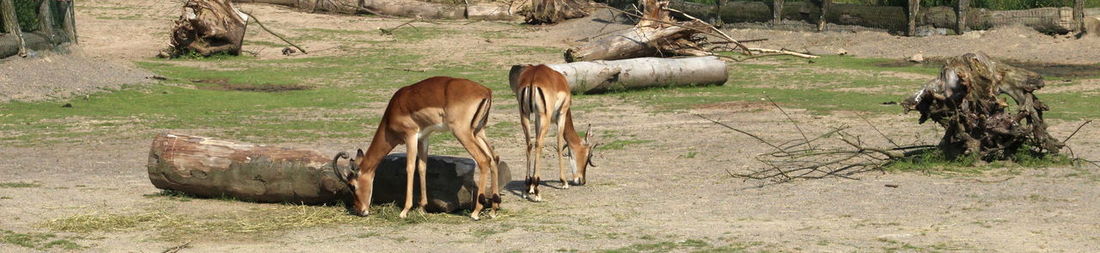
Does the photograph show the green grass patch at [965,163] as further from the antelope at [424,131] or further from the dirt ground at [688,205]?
the antelope at [424,131]

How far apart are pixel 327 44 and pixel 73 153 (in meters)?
15.9

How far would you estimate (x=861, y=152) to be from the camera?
1374 cm

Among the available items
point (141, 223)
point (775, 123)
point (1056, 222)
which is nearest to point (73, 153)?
point (141, 223)

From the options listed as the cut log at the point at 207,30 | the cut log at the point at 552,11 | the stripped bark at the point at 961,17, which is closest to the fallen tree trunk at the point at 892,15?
the stripped bark at the point at 961,17

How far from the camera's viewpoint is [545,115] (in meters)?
12.5

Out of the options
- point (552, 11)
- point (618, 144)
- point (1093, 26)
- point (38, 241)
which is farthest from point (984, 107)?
point (552, 11)

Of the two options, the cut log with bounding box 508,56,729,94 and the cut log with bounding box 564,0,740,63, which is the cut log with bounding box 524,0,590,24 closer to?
the cut log with bounding box 564,0,740,63

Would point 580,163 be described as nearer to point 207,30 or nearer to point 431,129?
point 431,129

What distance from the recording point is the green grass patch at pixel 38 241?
9.52 m

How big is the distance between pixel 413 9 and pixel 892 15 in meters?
13.3

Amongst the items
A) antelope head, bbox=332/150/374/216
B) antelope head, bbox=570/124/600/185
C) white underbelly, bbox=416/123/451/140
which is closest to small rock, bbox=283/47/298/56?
antelope head, bbox=570/124/600/185

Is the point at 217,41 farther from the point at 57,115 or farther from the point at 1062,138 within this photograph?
the point at 1062,138

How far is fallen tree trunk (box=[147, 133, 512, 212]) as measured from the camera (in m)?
11.0

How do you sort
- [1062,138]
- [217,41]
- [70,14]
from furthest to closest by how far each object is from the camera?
[217,41] → [70,14] → [1062,138]
